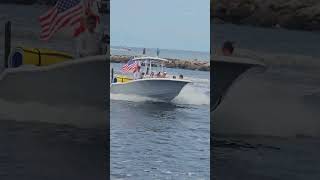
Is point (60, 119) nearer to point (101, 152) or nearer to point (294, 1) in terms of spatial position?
point (101, 152)

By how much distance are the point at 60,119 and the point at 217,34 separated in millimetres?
1418

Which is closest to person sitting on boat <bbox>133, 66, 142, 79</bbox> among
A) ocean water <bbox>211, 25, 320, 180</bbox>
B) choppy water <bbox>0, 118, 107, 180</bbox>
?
choppy water <bbox>0, 118, 107, 180</bbox>

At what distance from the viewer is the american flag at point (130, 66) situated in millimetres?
4335

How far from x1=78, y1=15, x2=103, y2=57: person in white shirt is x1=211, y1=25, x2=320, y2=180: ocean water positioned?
95 centimetres

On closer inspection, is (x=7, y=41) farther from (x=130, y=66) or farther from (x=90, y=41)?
(x=130, y=66)

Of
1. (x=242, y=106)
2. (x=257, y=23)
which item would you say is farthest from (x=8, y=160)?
(x=257, y=23)

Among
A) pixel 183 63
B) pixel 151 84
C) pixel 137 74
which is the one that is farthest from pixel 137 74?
pixel 183 63

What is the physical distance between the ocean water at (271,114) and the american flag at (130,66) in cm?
75

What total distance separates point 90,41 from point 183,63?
2.57 ft

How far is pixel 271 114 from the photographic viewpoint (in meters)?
3.97

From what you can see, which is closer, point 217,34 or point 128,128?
point 217,34

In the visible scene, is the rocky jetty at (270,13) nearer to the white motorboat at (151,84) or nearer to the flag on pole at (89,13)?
the white motorboat at (151,84)

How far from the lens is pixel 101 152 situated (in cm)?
414

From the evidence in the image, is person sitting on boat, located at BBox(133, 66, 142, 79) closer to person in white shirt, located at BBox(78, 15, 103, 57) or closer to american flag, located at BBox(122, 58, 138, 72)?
american flag, located at BBox(122, 58, 138, 72)
